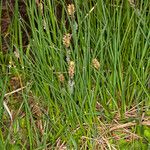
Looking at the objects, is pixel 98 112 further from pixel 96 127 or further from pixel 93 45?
pixel 93 45

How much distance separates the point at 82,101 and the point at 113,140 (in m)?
0.21

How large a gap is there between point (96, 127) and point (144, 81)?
0.29m

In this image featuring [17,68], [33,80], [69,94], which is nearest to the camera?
[69,94]

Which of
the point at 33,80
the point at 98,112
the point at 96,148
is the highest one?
the point at 33,80

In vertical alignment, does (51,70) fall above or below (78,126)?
above

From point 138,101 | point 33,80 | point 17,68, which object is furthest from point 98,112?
point 17,68

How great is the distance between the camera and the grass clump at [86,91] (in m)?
1.68

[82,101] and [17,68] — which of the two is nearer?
[82,101]

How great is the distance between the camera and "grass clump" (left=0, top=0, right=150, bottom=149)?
168cm

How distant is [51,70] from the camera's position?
1.74 metres

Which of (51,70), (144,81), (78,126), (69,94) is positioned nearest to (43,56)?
(51,70)

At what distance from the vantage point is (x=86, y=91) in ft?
5.49

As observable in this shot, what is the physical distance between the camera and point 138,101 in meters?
1.78

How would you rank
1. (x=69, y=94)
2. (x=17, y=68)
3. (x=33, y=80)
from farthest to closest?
(x=17, y=68), (x=33, y=80), (x=69, y=94)
